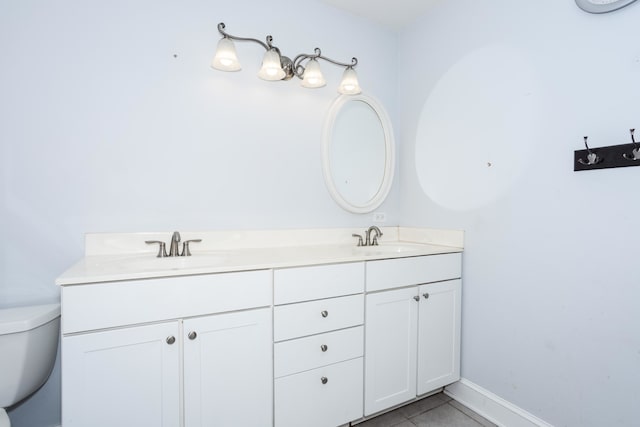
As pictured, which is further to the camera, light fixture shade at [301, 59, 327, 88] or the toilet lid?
light fixture shade at [301, 59, 327, 88]

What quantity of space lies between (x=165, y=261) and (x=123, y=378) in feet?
1.60

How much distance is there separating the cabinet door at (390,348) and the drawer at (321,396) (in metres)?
0.07

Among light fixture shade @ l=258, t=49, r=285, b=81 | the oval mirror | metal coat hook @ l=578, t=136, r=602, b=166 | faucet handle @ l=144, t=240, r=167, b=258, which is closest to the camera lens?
metal coat hook @ l=578, t=136, r=602, b=166

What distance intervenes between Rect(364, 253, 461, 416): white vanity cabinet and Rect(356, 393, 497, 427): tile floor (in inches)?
4.7

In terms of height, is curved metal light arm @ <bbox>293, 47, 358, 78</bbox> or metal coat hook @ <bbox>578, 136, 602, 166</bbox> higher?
curved metal light arm @ <bbox>293, 47, 358, 78</bbox>

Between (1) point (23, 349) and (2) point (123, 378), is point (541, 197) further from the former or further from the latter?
(1) point (23, 349)

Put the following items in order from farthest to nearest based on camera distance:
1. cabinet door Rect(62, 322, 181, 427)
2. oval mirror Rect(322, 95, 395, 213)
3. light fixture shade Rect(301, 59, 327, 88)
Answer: oval mirror Rect(322, 95, 395, 213)
light fixture shade Rect(301, 59, 327, 88)
cabinet door Rect(62, 322, 181, 427)

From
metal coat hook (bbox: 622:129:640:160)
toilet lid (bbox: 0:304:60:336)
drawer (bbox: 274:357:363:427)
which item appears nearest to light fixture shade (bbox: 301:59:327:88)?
metal coat hook (bbox: 622:129:640:160)

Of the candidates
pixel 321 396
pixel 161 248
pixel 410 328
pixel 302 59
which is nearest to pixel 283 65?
pixel 302 59

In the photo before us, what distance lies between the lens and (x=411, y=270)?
154 centimetres

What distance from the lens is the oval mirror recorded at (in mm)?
1913

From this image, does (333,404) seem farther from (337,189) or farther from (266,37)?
(266,37)

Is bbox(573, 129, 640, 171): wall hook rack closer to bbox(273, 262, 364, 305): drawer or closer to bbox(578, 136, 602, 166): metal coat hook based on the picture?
bbox(578, 136, 602, 166): metal coat hook

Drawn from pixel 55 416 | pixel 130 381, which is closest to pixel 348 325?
pixel 130 381
